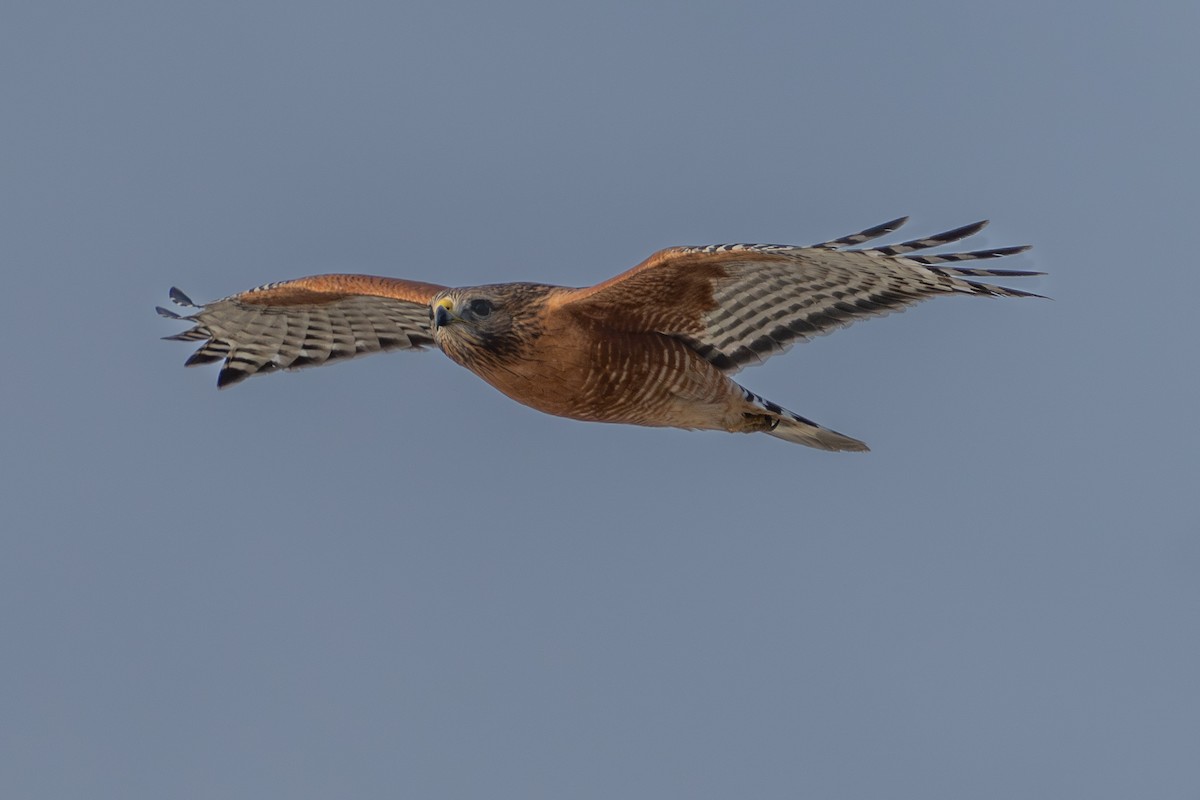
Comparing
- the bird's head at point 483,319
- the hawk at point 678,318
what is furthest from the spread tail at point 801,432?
the bird's head at point 483,319

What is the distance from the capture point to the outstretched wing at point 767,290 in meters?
10.6

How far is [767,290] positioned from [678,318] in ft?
2.34

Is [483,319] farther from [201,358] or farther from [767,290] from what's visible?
[201,358]

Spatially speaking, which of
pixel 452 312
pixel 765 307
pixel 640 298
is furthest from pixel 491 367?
pixel 765 307

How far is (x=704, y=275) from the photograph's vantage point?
11359 millimetres

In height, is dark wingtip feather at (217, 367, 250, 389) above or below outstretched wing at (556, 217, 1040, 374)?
below

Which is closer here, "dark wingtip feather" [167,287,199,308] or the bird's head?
Result: the bird's head

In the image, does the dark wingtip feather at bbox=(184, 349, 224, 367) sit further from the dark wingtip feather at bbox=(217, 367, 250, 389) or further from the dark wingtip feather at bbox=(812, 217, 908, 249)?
the dark wingtip feather at bbox=(812, 217, 908, 249)

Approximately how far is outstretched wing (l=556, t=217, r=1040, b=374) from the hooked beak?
0.82m

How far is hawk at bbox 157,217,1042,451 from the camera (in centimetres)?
1079

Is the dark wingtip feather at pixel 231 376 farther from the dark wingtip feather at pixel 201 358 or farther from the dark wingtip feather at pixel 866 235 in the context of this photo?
the dark wingtip feather at pixel 866 235

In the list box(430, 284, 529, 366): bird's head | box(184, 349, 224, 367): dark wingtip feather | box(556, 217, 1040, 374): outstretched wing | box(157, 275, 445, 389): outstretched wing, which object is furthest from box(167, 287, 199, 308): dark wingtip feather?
box(556, 217, 1040, 374): outstretched wing

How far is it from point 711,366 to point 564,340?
59.5 inches

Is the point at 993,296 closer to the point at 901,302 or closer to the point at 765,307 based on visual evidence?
the point at 901,302
